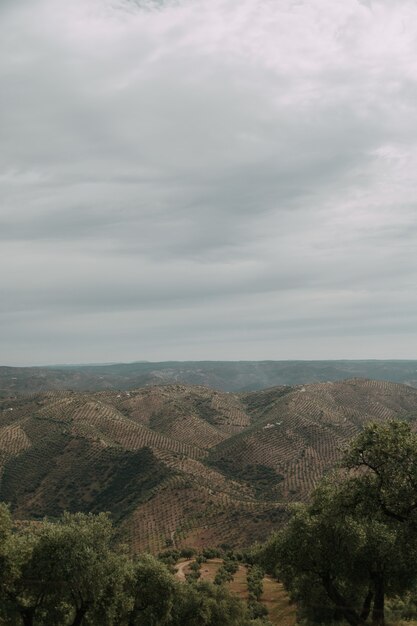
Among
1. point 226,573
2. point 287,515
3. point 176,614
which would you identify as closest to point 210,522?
point 287,515

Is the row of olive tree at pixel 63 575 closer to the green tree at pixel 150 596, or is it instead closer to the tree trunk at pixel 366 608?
the green tree at pixel 150 596

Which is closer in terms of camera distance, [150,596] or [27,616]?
[27,616]

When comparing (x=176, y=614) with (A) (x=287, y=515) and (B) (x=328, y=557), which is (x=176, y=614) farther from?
(A) (x=287, y=515)

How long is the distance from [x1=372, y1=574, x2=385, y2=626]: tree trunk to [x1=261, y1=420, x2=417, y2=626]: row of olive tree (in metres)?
0.06

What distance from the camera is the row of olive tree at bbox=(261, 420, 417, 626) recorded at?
95.7 ft

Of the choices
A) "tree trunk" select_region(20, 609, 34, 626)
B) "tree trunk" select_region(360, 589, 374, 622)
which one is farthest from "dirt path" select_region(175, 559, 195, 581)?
"tree trunk" select_region(360, 589, 374, 622)

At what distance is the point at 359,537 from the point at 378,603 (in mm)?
4711

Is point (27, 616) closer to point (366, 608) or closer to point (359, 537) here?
point (366, 608)

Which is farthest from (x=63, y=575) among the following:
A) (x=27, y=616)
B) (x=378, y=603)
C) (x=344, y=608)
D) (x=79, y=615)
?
(x=378, y=603)

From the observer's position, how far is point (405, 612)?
37219mm

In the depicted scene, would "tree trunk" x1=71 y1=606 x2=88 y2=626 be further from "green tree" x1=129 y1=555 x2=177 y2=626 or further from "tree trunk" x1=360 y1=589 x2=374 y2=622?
"tree trunk" x1=360 y1=589 x2=374 y2=622

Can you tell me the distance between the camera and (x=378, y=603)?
33312mm

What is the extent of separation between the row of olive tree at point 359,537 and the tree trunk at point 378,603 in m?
0.06

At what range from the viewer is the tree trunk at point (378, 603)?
107 feet
